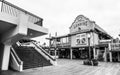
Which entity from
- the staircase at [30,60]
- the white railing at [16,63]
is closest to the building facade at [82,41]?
the staircase at [30,60]

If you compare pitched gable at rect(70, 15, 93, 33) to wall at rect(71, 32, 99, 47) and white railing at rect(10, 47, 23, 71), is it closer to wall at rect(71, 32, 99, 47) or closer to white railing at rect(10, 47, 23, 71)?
wall at rect(71, 32, 99, 47)

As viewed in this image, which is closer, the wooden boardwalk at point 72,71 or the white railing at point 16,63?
the wooden boardwalk at point 72,71

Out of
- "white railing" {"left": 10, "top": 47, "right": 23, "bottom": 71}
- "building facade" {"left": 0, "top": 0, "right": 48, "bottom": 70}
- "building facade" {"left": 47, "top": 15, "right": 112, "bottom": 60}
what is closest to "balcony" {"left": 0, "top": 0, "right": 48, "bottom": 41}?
"building facade" {"left": 0, "top": 0, "right": 48, "bottom": 70}

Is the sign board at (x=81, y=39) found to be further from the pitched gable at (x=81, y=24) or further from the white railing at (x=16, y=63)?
the white railing at (x=16, y=63)

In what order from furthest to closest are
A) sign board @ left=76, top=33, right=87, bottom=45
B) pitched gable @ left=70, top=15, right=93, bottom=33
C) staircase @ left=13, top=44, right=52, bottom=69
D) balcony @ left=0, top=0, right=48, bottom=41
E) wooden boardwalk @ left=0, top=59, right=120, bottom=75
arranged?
pitched gable @ left=70, top=15, right=93, bottom=33 < sign board @ left=76, top=33, right=87, bottom=45 < staircase @ left=13, top=44, right=52, bottom=69 < wooden boardwalk @ left=0, top=59, right=120, bottom=75 < balcony @ left=0, top=0, right=48, bottom=41

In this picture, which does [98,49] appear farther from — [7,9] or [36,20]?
[7,9]

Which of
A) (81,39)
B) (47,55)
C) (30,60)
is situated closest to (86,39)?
(81,39)

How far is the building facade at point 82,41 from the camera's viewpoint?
17422 mm

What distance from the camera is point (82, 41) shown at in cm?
1873

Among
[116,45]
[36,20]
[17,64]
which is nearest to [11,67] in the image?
[17,64]

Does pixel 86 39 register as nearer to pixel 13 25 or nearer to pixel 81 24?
pixel 81 24

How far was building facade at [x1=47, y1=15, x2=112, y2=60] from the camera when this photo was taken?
686 inches

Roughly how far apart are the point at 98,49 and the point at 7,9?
1662 centimetres

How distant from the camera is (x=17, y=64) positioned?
802 centimetres
